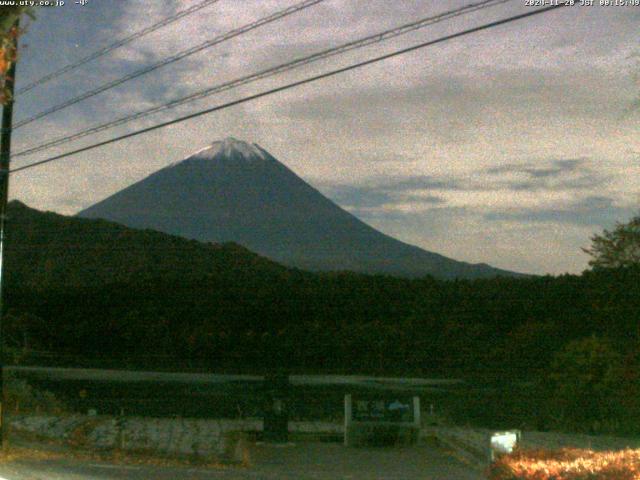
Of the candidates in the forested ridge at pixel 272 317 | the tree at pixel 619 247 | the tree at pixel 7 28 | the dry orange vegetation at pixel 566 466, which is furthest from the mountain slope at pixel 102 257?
the dry orange vegetation at pixel 566 466

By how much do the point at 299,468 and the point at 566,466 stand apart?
694 cm

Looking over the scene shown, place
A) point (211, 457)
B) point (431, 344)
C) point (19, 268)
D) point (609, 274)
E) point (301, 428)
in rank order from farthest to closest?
1. point (19, 268)
2. point (431, 344)
3. point (609, 274)
4. point (301, 428)
5. point (211, 457)

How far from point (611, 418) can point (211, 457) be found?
11019 millimetres

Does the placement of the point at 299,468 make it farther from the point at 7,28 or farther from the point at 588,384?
the point at 588,384

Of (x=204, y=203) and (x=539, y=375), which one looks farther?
(x=204, y=203)

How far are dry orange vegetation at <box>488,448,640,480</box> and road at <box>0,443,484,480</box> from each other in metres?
4.32

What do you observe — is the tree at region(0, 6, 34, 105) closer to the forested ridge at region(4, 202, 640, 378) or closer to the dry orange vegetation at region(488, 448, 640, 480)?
the dry orange vegetation at region(488, 448, 640, 480)

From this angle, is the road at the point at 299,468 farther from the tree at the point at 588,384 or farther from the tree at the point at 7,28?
the tree at the point at 588,384

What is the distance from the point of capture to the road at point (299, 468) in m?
10.6

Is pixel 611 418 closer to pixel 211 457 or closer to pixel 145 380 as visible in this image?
pixel 211 457

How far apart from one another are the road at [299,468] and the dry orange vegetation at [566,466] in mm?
4322

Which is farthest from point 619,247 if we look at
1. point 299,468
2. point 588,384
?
point 299,468

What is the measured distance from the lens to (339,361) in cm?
3619

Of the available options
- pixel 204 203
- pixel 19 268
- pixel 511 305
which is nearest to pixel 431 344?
pixel 511 305
